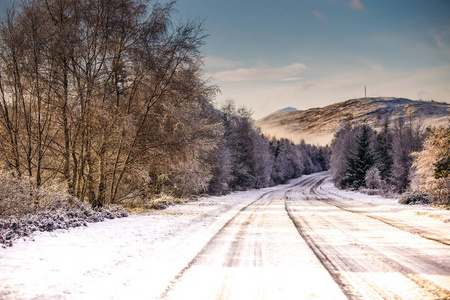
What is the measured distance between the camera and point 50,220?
307 inches

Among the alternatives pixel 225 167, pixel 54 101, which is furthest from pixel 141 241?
pixel 225 167

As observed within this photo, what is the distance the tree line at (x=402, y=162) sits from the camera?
17219 millimetres

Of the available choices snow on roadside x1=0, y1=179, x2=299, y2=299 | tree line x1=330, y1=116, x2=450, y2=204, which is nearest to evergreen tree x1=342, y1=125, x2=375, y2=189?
tree line x1=330, y1=116, x2=450, y2=204

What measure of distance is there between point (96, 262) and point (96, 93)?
335 inches

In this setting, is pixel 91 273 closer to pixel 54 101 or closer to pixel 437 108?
pixel 54 101

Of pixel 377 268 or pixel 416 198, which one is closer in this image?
pixel 377 268

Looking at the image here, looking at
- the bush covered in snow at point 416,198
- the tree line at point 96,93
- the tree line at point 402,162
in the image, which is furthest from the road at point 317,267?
the tree line at point 402,162

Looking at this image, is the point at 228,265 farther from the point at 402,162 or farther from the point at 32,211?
the point at 402,162

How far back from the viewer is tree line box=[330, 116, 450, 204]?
17219 mm

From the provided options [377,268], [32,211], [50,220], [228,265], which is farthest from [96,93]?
[377,268]

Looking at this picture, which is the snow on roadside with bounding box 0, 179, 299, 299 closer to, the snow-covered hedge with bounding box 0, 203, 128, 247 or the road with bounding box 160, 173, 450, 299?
the snow-covered hedge with bounding box 0, 203, 128, 247

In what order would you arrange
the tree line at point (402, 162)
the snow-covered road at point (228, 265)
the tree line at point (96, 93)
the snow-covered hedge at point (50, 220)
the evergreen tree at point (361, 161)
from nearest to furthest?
the snow-covered road at point (228, 265) < the snow-covered hedge at point (50, 220) < the tree line at point (96, 93) < the tree line at point (402, 162) < the evergreen tree at point (361, 161)

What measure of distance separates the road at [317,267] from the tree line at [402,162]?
39.8 feet

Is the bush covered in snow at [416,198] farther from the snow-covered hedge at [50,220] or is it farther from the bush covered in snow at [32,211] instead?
the bush covered in snow at [32,211]
